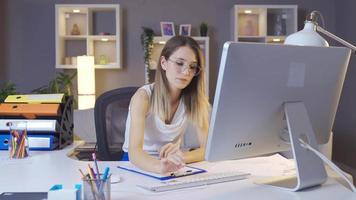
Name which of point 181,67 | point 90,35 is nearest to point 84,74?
point 90,35

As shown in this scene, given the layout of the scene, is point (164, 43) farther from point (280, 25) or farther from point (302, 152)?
point (302, 152)

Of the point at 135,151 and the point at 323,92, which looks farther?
the point at 135,151

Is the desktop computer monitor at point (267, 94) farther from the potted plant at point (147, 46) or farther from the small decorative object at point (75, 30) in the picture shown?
the small decorative object at point (75, 30)

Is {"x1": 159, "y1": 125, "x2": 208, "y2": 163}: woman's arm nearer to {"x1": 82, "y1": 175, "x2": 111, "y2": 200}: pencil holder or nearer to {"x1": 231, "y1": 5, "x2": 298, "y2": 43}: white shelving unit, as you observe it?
{"x1": 82, "y1": 175, "x2": 111, "y2": 200}: pencil holder

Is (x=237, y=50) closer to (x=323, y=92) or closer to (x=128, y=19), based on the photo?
(x=323, y=92)

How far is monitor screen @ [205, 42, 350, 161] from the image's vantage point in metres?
1.19

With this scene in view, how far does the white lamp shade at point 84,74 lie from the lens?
428cm

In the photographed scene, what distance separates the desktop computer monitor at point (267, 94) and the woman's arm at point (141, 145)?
0.88 ft

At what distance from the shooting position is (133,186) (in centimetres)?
138

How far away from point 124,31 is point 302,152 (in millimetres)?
3579

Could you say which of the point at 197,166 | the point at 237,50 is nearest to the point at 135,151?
the point at 197,166

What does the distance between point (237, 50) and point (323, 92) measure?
43cm

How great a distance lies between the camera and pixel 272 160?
1.82m

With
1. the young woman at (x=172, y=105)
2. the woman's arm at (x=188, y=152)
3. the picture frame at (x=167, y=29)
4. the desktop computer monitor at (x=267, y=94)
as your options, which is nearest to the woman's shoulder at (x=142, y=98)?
the young woman at (x=172, y=105)
